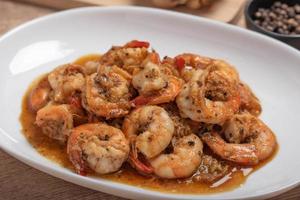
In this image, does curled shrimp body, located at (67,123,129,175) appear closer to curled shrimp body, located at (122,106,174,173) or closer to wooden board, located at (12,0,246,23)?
curled shrimp body, located at (122,106,174,173)

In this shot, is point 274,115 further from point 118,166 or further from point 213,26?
point 118,166

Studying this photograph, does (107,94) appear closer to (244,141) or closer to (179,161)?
(179,161)

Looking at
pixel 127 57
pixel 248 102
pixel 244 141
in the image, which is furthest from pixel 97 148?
pixel 248 102

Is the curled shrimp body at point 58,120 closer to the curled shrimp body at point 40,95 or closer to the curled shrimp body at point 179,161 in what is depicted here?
the curled shrimp body at point 40,95

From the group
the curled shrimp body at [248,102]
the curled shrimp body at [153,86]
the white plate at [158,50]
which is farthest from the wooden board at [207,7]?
the curled shrimp body at [153,86]

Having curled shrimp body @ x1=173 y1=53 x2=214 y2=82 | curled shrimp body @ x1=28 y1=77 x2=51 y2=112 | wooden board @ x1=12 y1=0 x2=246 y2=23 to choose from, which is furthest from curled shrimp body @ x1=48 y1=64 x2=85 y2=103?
wooden board @ x1=12 y1=0 x2=246 y2=23

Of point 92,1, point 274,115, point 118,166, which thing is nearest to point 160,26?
point 92,1

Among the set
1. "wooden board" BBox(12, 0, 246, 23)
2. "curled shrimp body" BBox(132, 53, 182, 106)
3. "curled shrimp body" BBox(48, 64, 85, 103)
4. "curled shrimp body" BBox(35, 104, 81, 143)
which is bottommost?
"wooden board" BBox(12, 0, 246, 23)
